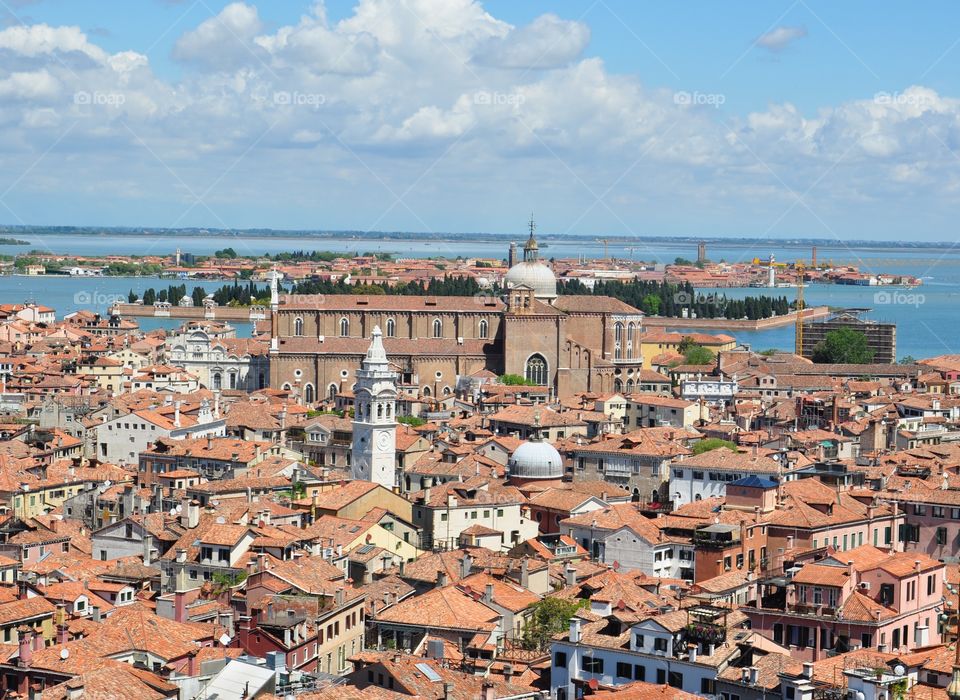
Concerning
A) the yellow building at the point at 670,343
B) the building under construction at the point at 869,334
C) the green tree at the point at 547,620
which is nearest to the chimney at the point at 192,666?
the green tree at the point at 547,620

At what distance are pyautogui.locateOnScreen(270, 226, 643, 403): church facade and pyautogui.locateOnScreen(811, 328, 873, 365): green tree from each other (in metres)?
10.6

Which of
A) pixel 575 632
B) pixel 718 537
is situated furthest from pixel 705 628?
pixel 718 537

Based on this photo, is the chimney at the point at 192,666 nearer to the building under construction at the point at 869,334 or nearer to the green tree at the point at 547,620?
the green tree at the point at 547,620

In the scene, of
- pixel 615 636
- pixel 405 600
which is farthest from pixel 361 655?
pixel 405 600

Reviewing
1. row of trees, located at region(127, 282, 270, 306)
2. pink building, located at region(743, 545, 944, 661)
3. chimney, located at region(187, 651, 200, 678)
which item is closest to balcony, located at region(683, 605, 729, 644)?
pink building, located at region(743, 545, 944, 661)

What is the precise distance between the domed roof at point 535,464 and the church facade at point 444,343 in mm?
15377

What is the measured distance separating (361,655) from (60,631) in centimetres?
200

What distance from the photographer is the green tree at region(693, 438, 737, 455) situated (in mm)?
22078

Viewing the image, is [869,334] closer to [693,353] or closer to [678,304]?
[693,353]

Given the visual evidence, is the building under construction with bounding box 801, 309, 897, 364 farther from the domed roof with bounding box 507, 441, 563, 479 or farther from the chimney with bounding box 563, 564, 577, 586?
the chimney with bounding box 563, 564, 577, 586

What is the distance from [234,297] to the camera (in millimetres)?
76250

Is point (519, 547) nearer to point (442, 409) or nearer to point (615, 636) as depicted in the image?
point (615, 636)

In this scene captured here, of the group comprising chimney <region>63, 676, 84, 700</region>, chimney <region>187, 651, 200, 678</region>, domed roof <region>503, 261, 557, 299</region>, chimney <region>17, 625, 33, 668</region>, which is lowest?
chimney <region>187, 651, 200, 678</region>

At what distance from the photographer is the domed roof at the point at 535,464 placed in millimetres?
19812
